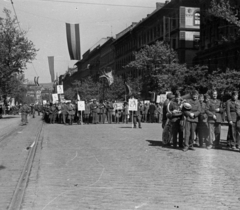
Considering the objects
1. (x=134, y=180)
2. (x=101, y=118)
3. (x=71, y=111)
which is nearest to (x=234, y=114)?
(x=134, y=180)

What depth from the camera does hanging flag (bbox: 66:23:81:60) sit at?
2080 cm

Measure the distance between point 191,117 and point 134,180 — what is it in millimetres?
4644

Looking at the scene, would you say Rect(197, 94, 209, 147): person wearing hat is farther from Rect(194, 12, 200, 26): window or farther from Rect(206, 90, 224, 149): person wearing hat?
Rect(194, 12, 200, 26): window

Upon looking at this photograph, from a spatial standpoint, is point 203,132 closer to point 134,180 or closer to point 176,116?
point 176,116

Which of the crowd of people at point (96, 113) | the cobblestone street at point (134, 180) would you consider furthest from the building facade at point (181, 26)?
the cobblestone street at point (134, 180)

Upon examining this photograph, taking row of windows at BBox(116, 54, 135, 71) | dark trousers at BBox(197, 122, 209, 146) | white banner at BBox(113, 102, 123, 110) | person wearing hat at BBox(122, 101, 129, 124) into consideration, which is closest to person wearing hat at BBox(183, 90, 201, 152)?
dark trousers at BBox(197, 122, 209, 146)

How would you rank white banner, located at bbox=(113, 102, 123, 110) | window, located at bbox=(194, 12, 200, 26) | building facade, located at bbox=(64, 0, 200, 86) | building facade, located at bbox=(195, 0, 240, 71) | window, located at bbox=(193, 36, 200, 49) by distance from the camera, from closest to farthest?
white banner, located at bbox=(113, 102, 123, 110), building facade, located at bbox=(195, 0, 240, 71), building facade, located at bbox=(64, 0, 200, 86), window, located at bbox=(193, 36, 200, 49), window, located at bbox=(194, 12, 200, 26)

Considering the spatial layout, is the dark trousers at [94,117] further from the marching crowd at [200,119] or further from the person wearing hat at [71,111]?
the marching crowd at [200,119]

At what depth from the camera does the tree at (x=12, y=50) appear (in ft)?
133

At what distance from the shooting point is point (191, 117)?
11.3 m

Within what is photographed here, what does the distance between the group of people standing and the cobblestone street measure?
0.72 meters

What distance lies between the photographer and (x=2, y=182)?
278 inches

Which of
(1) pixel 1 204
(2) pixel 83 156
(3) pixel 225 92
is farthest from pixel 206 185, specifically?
(3) pixel 225 92

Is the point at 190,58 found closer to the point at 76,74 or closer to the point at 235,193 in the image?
the point at 235,193
